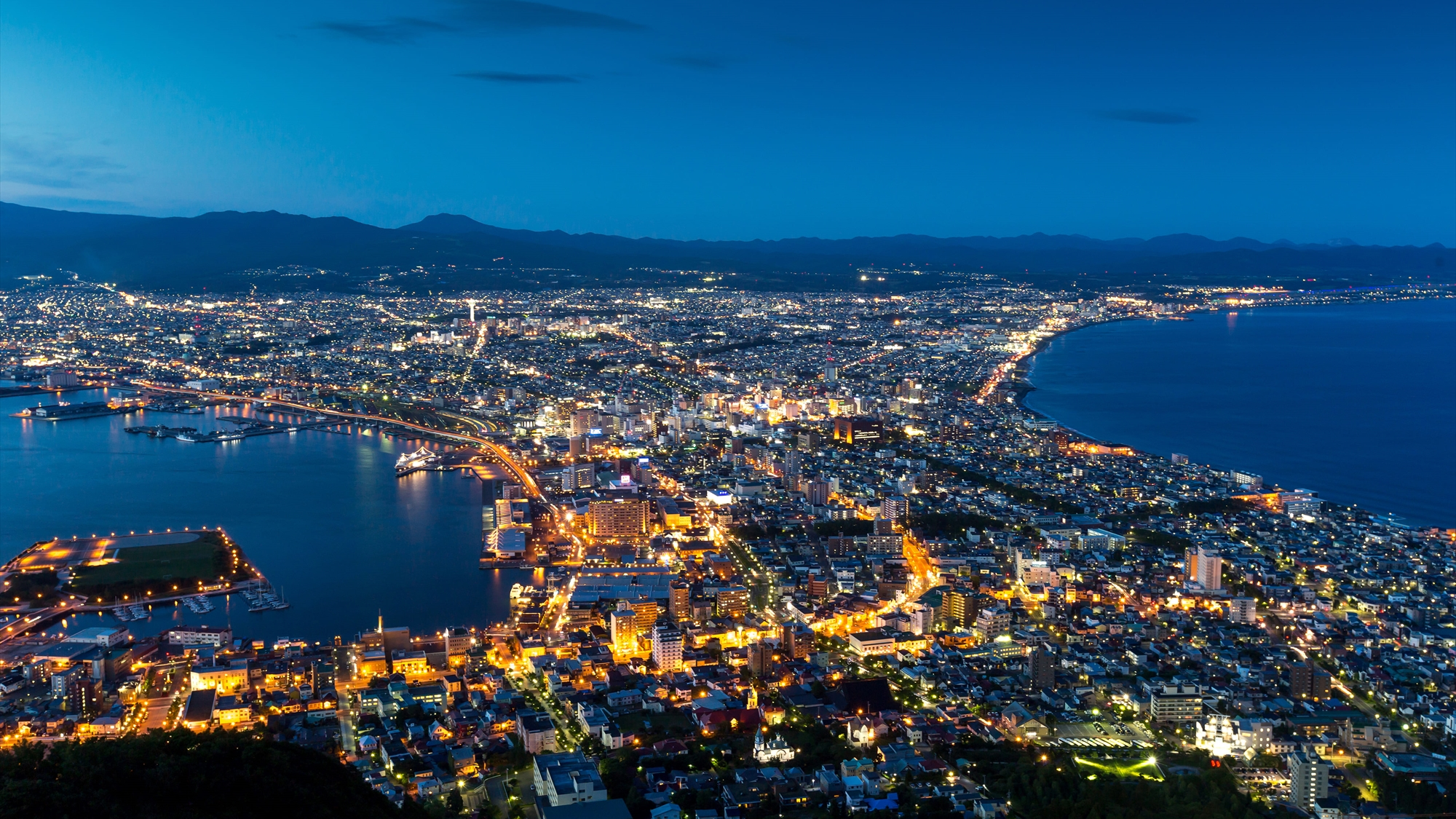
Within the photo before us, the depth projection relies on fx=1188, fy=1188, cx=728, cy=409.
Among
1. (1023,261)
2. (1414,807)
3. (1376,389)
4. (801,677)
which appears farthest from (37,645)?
(1023,261)

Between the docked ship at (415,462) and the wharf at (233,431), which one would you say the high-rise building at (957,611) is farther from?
the wharf at (233,431)

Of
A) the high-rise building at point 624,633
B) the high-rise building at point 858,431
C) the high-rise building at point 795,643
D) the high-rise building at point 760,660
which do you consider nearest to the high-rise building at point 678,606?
the high-rise building at point 624,633

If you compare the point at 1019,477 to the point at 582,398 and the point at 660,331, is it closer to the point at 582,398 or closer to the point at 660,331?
the point at 582,398

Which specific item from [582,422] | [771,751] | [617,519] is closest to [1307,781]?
[771,751]

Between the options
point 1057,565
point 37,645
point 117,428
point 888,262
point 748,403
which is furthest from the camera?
point 888,262

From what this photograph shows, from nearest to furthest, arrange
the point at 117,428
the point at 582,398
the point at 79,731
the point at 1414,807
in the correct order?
1. the point at 1414,807
2. the point at 79,731
3. the point at 117,428
4. the point at 582,398

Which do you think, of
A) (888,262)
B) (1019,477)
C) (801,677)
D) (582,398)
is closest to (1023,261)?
(888,262)

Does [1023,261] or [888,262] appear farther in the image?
[1023,261]
